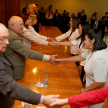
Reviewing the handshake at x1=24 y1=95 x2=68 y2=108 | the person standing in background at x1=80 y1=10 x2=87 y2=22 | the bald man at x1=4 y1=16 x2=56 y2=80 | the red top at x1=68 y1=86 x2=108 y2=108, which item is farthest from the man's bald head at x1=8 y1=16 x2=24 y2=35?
the person standing in background at x1=80 y1=10 x2=87 y2=22

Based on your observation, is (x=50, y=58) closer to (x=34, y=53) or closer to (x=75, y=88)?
(x=34, y=53)

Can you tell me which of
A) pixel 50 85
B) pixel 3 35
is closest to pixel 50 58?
pixel 50 85

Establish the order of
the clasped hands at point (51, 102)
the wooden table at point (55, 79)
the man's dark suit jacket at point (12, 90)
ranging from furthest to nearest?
the wooden table at point (55, 79) → the clasped hands at point (51, 102) → the man's dark suit jacket at point (12, 90)

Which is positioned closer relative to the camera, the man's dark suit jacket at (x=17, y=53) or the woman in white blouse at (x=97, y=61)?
the woman in white blouse at (x=97, y=61)

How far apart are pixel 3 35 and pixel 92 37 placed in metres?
1.05

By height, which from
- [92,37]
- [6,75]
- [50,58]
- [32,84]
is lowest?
[32,84]

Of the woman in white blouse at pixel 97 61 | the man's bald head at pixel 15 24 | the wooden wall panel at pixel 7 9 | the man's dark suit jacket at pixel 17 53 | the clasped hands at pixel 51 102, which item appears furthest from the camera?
the wooden wall panel at pixel 7 9

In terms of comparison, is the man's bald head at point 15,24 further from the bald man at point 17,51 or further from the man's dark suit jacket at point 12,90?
the man's dark suit jacket at point 12,90

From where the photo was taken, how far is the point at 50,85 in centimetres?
216

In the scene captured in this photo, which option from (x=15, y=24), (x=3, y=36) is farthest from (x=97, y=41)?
(x=15, y=24)

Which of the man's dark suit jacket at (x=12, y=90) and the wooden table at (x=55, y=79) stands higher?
the man's dark suit jacket at (x=12, y=90)

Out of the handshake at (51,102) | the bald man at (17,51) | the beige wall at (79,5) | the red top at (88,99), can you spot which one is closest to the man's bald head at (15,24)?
the bald man at (17,51)

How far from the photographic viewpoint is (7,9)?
14.7 ft

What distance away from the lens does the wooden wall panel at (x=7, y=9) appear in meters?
4.00
